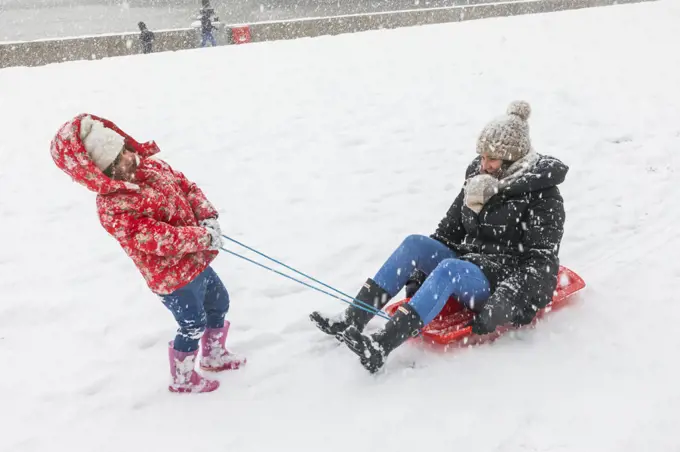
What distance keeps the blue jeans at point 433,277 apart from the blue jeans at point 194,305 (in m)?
0.96

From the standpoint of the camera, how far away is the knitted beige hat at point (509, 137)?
3568 millimetres

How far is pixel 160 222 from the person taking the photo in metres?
2.92

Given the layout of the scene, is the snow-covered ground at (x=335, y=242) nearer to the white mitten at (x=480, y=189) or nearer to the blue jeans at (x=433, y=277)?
the blue jeans at (x=433, y=277)

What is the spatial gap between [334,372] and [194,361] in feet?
2.62

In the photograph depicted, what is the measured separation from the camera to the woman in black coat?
133 inches

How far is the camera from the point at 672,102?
7926 millimetres

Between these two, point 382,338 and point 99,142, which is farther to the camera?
point 382,338

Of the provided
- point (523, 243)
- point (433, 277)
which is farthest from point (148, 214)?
point (523, 243)

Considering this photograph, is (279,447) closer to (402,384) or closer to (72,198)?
(402,384)

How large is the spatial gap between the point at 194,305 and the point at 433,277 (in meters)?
1.31

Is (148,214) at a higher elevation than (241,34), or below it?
below

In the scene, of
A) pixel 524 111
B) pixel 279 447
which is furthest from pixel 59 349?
pixel 524 111

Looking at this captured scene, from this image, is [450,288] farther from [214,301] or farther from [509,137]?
[214,301]

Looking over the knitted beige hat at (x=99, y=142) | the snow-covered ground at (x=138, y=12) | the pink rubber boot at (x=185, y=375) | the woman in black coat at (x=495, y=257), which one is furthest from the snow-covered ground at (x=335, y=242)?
the snow-covered ground at (x=138, y=12)
